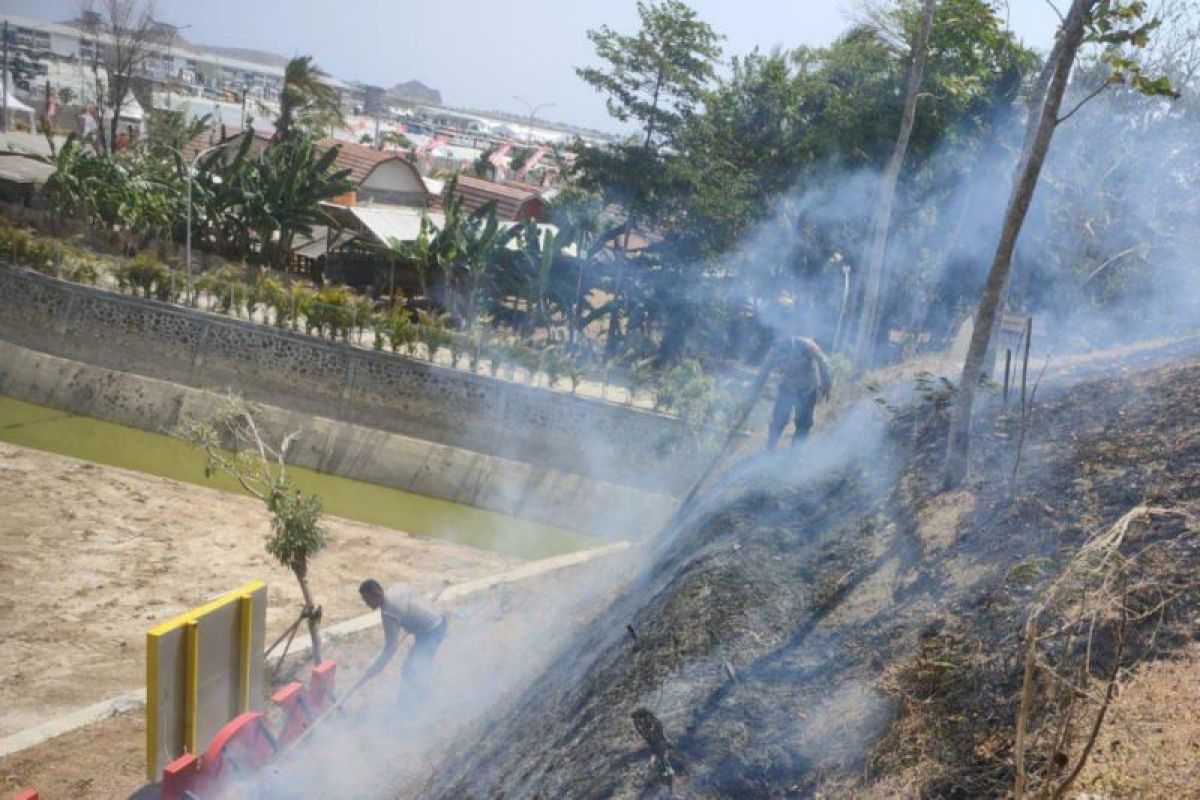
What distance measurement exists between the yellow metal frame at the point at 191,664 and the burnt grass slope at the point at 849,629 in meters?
2.01

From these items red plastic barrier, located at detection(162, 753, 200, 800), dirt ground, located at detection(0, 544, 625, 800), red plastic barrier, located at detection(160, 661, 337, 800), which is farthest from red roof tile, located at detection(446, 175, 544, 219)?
red plastic barrier, located at detection(162, 753, 200, 800)

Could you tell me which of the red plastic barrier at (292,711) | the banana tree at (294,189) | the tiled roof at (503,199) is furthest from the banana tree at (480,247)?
the red plastic barrier at (292,711)

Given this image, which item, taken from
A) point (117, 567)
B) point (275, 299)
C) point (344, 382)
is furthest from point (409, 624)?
point (275, 299)

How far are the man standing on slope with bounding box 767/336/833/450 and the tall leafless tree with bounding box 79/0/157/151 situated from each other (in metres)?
34.0

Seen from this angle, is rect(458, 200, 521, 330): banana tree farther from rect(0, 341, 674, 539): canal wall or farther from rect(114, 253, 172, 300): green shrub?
rect(114, 253, 172, 300): green shrub

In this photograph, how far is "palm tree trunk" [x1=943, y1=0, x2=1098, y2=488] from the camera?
25.1ft

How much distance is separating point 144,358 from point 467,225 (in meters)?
8.09

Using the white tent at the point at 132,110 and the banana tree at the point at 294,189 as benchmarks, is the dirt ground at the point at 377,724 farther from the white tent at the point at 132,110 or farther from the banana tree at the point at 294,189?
the white tent at the point at 132,110

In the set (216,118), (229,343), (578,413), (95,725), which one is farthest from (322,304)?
(216,118)

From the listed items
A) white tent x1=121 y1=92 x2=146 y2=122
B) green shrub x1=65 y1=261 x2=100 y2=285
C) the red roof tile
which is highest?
white tent x1=121 y1=92 x2=146 y2=122

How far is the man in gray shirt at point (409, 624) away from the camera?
9.25m

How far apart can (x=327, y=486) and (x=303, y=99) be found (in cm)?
1821

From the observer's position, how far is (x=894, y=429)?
458 inches

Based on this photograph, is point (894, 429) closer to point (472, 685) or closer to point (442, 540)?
point (472, 685)
